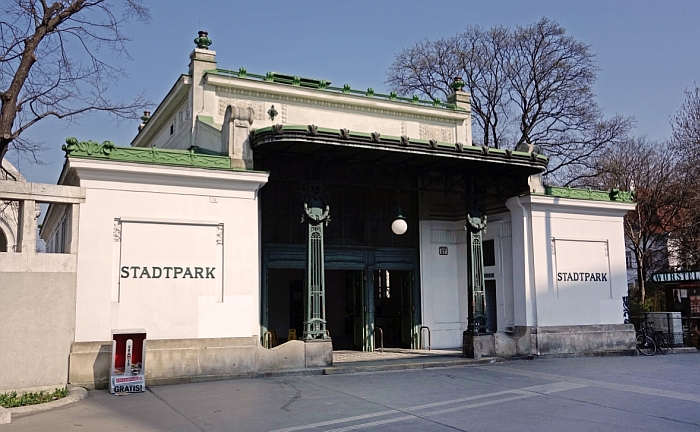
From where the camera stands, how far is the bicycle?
712 inches

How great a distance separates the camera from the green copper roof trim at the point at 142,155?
1221 centimetres

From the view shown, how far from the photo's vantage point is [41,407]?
9734 millimetres

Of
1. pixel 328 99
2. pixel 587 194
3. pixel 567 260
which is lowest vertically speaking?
pixel 567 260

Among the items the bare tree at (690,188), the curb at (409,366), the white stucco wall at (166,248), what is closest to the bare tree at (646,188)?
the bare tree at (690,188)

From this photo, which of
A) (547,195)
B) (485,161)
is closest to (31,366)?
(485,161)

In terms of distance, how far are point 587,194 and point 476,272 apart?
14.8 feet

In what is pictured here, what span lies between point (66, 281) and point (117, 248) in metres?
1.16

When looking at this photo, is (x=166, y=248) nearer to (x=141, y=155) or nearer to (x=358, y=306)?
(x=141, y=155)

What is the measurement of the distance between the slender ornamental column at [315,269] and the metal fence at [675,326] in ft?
35.1

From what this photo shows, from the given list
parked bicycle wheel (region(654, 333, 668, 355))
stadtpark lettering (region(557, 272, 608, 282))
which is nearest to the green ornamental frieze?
stadtpark lettering (region(557, 272, 608, 282))

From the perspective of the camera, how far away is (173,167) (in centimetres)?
1307

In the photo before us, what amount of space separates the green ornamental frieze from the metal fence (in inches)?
549

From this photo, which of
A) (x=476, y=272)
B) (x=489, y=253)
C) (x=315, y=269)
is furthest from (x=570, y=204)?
(x=315, y=269)

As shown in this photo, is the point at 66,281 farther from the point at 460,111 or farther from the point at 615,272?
the point at 615,272
